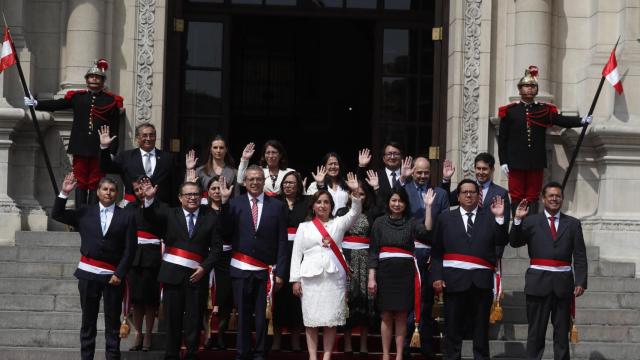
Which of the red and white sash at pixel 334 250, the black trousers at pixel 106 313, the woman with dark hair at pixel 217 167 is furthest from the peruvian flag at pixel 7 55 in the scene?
the red and white sash at pixel 334 250

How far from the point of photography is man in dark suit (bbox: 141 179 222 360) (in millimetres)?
11266

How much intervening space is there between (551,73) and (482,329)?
5192 mm

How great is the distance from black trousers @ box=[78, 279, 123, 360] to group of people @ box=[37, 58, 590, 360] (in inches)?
0.5

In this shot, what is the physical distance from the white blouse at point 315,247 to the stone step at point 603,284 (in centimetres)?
269

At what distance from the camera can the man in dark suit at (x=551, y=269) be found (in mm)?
11344

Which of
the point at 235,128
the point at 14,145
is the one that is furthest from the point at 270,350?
the point at 235,128

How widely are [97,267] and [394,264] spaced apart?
9.16 ft

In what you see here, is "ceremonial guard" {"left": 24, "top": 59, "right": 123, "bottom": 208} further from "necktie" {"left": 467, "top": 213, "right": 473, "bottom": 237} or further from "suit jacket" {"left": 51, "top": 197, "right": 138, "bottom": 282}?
"necktie" {"left": 467, "top": 213, "right": 473, "bottom": 237}

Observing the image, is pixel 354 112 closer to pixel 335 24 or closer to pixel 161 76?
pixel 335 24

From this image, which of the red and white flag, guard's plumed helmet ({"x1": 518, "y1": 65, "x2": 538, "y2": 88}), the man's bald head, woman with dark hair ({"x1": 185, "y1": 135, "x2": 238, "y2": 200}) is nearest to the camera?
the man's bald head

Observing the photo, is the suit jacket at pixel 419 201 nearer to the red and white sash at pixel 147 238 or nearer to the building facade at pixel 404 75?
the red and white sash at pixel 147 238

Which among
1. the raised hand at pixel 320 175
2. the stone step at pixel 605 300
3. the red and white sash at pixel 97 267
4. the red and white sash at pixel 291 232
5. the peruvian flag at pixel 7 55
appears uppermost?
the peruvian flag at pixel 7 55

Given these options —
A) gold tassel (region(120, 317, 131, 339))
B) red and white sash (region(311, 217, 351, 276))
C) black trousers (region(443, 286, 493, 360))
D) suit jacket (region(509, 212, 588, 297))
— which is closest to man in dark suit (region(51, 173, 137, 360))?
gold tassel (region(120, 317, 131, 339))

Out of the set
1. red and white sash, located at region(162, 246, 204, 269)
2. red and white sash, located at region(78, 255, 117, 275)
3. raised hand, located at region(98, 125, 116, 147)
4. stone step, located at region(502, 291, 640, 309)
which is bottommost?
stone step, located at region(502, 291, 640, 309)
